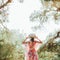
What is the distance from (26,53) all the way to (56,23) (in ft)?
1.66

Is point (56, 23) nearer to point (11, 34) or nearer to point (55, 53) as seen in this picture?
point (55, 53)

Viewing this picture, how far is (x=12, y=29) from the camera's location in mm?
2381

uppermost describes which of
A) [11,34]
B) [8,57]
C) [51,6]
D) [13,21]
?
[51,6]

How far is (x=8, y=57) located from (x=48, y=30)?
568 mm

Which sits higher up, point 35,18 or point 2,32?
point 35,18

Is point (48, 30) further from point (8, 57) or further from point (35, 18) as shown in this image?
point (8, 57)

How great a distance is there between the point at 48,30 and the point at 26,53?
1.23ft

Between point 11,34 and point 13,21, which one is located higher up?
point 13,21

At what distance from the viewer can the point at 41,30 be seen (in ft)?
7.84

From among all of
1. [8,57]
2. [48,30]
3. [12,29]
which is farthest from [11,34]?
[48,30]

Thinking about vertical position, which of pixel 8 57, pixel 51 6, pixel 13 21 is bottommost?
pixel 8 57

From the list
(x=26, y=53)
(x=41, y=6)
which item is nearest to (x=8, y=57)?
(x=26, y=53)

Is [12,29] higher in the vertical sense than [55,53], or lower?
higher

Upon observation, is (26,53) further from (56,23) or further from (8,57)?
(56,23)
